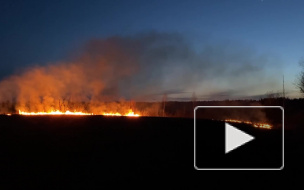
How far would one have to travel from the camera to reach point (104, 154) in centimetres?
1476

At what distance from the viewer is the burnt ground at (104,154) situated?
1190 centimetres

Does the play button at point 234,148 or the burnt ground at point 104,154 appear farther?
the play button at point 234,148

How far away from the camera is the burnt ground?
1190 centimetres

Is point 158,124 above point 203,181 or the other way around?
above

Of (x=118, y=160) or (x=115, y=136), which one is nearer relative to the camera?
(x=118, y=160)

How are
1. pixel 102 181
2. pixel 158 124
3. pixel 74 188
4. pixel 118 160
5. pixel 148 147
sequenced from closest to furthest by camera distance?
pixel 74 188 < pixel 102 181 < pixel 118 160 < pixel 148 147 < pixel 158 124

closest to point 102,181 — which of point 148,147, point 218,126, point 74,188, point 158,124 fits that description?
point 74,188

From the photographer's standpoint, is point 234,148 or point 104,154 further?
point 234,148

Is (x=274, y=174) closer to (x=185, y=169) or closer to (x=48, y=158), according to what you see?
(x=185, y=169)

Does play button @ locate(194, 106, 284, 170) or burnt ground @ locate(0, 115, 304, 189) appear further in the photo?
play button @ locate(194, 106, 284, 170)

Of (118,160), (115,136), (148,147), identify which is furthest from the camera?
(115,136)

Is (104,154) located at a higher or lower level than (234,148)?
lower

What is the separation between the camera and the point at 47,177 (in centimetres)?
1180

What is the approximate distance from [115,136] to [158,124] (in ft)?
12.2
